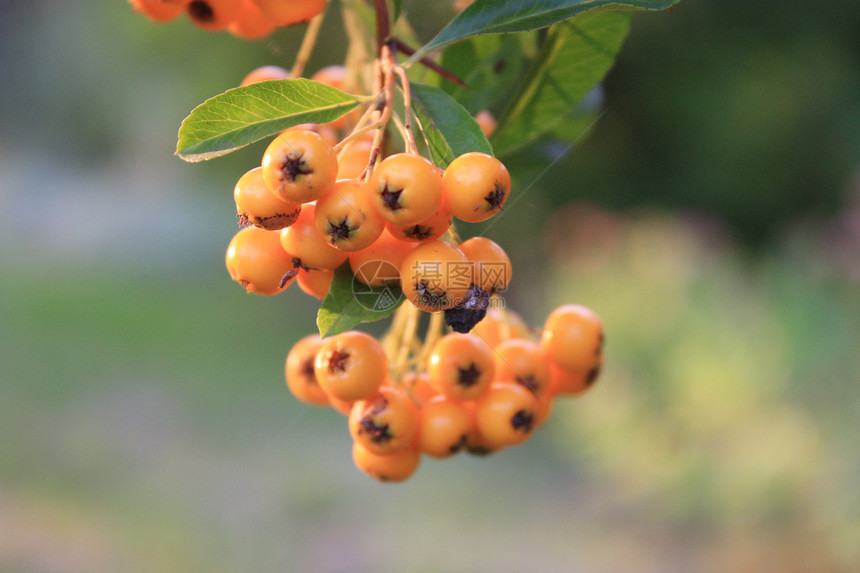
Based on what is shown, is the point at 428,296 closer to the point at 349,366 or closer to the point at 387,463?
the point at 349,366

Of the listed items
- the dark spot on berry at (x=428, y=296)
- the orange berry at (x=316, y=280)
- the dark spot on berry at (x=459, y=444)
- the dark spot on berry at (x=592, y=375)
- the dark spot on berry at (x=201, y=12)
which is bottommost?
the dark spot on berry at (x=428, y=296)

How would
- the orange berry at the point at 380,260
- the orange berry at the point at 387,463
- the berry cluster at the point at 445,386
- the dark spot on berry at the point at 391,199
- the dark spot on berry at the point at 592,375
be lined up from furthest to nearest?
the dark spot on berry at the point at 592,375, the orange berry at the point at 387,463, the berry cluster at the point at 445,386, the orange berry at the point at 380,260, the dark spot on berry at the point at 391,199

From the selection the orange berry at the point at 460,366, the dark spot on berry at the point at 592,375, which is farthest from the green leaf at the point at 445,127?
the dark spot on berry at the point at 592,375

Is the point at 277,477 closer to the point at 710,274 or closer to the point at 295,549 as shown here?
the point at 295,549

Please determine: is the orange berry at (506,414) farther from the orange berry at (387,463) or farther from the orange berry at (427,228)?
the orange berry at (427,228)

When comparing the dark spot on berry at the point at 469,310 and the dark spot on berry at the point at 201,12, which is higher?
the dark spot on berry at the point at 201,12

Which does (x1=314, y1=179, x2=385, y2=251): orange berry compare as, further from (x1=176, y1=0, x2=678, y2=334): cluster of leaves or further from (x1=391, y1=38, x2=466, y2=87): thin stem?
(x1=391, y1=38, x2=466, y2=87): thin stem

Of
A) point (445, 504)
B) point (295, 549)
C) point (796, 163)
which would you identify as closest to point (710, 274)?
point (796, 163)
